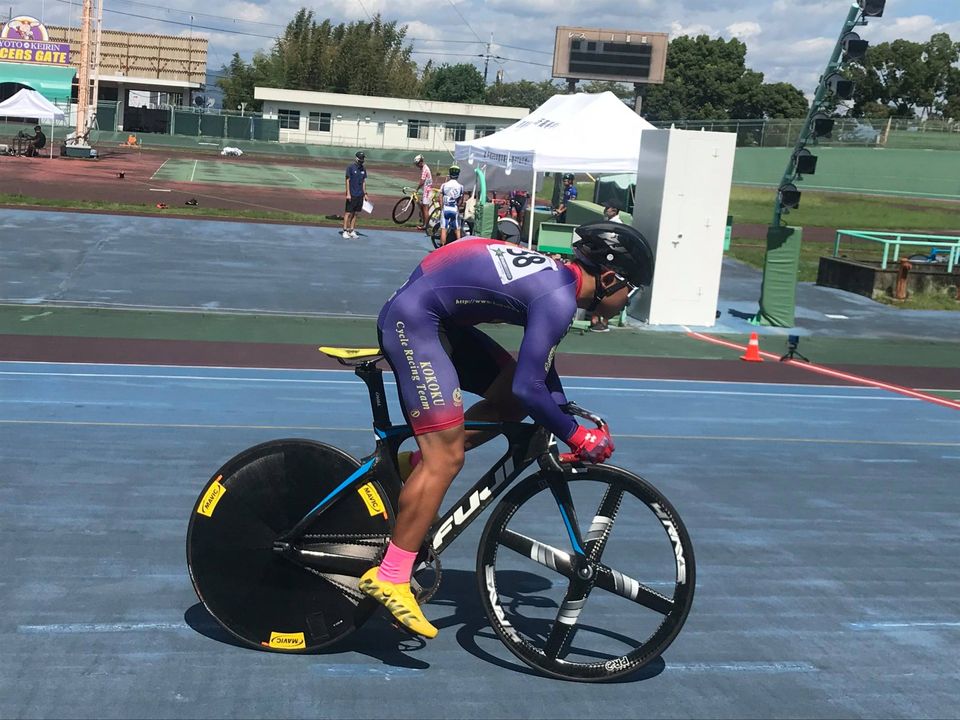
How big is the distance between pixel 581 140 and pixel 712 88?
9788 cm

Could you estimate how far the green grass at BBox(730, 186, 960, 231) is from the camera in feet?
125

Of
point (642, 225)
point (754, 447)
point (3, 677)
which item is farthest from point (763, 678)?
point (642, 225)

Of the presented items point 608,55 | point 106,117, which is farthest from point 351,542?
point 106,117

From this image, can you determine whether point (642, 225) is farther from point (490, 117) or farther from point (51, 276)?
point (490, 117)

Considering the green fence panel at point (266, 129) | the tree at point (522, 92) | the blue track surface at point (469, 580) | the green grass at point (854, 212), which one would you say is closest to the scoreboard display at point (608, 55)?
the green grass at point (854, 212)

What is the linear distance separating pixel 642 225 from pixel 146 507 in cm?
1215

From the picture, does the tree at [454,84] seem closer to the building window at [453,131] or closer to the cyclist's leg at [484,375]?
the building window at [453,131]

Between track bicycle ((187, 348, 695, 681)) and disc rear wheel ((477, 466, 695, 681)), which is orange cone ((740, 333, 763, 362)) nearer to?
disc rear wheel ((477, 466, 695, 681))

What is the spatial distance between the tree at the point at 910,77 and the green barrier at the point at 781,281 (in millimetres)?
74493

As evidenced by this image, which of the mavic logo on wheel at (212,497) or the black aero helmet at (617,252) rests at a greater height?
the black aero helmet at (617,252)

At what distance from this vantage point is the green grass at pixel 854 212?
38188 millimetres

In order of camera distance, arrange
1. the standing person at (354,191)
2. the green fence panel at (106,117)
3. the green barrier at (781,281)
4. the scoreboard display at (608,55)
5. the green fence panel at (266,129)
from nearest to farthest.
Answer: the green barrier at (781,281)
the standing person at (354,191)
the scoreboard display at (608,55)
the green fence panel at (106,117)
the green fence panel at (266,129)

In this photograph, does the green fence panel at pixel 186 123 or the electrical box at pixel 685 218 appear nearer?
the electrical box at pixel 685 218

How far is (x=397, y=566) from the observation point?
403 centimetres
